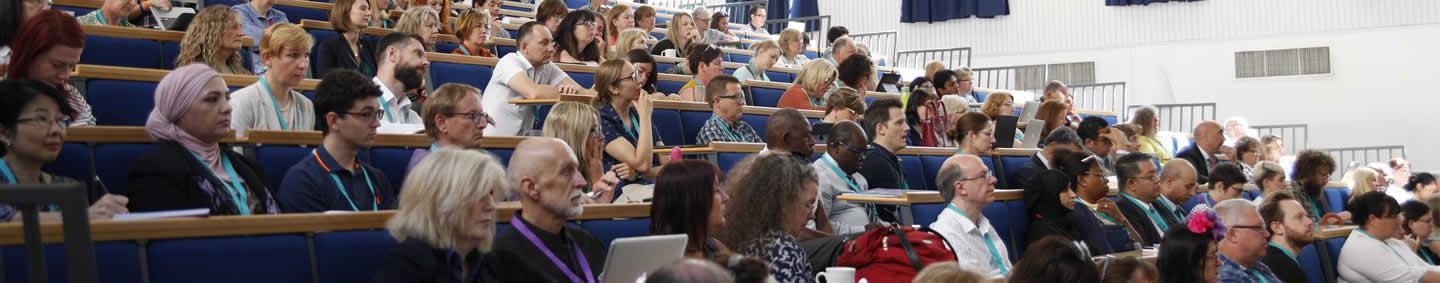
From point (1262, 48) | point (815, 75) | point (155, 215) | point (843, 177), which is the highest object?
point (1262, 48)

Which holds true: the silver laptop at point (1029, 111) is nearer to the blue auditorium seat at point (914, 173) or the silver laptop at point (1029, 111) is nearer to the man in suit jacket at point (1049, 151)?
the man in suit jacket at point (1049, 151)

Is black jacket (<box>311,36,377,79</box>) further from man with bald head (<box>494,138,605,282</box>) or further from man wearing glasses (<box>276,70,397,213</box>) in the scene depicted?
man with bald head (<box>494,138,605,282</box>)

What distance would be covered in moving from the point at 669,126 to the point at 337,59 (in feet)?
4.34

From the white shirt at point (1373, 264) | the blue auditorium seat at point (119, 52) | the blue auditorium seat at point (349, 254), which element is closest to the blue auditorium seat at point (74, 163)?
the blue auditorium seat at point (349, 254)

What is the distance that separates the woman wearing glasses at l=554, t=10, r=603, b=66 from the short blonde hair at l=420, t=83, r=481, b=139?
2948mm

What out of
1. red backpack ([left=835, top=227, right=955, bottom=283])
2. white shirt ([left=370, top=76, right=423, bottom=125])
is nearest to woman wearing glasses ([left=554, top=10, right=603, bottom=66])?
white shirt ([left=370, top=76, right=423, bottom=125])

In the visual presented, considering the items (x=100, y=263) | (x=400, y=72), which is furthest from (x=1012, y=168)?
(x=100, y=263)

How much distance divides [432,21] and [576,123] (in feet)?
7.05

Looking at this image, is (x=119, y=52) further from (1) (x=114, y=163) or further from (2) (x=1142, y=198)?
(2) (x=1142, y=198)

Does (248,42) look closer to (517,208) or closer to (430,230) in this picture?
(517,208)

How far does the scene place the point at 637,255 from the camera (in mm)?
2398

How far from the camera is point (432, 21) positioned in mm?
5824

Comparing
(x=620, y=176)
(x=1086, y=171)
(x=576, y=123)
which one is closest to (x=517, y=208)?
(x=576, y=123)

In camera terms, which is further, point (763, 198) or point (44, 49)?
point (44, 49)
